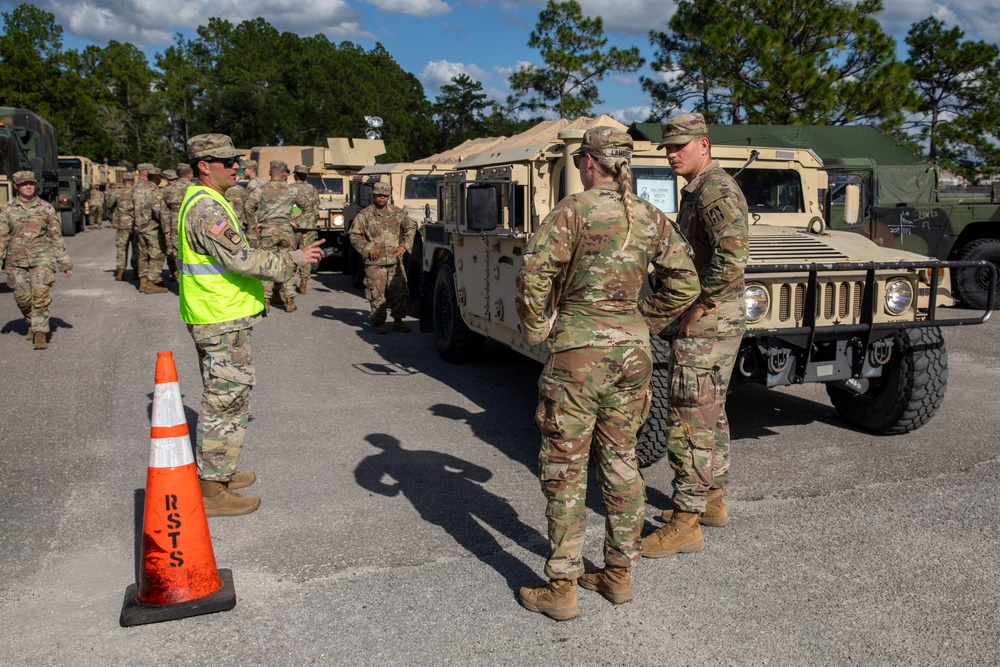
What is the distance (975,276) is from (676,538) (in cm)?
892

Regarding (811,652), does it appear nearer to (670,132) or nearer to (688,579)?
(688,579)

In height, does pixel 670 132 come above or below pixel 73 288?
above

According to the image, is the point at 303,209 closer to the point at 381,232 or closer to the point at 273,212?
the point at 273,212

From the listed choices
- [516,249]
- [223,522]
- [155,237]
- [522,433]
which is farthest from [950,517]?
[155,237]

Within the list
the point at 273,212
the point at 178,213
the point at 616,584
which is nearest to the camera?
the point at 616,584

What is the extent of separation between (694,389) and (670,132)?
1159mm

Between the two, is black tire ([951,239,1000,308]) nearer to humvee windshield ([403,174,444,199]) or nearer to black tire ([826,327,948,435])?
black tire ([826,327,948,435])

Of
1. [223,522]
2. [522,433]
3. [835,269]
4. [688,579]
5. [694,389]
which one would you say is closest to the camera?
[688,579]

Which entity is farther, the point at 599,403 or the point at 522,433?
the point at 522,433

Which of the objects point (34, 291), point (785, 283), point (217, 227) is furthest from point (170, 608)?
point (34, 291)

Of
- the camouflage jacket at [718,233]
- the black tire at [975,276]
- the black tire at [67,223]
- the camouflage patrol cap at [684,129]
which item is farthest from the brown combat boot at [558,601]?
the black tire at [67,223]

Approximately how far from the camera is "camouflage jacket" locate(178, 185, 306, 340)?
4.20 meters

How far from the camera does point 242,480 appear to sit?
4.80 metres

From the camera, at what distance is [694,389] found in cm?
397
